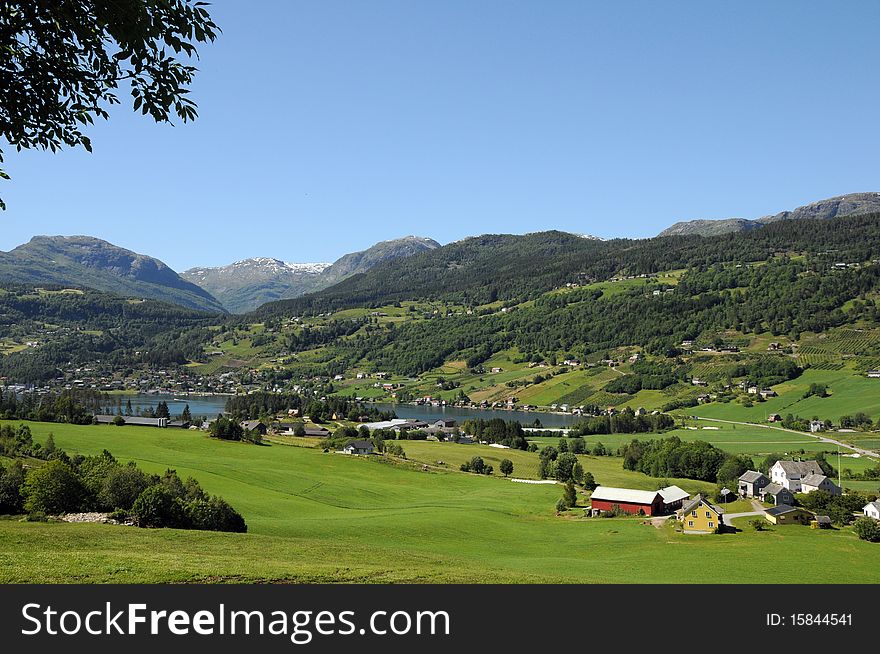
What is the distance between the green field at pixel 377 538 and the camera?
60.0 ft

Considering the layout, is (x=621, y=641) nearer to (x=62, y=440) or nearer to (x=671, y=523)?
(x=671, y=523)

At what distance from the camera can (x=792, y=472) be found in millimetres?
75250

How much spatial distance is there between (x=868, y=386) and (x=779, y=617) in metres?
154

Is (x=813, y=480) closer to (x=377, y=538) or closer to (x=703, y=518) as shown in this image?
(x=703, y=518)

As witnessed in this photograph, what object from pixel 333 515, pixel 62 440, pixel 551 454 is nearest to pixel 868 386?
pixel 551 454

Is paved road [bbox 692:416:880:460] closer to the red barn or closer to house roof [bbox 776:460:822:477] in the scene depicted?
house roof [bbox 776:460:822:477]

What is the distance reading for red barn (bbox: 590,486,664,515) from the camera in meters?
61.1

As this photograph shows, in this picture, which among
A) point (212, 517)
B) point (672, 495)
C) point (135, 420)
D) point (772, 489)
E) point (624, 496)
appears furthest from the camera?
point (135, 420)

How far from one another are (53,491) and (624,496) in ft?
153

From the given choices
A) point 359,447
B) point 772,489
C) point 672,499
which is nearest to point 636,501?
point 672,499

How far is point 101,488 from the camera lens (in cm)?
3516

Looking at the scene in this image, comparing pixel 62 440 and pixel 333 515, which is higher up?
pixel 62 440

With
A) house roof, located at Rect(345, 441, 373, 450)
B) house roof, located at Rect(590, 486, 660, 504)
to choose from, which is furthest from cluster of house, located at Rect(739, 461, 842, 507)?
house roof, located at Rect(345, 441, 373, 450)

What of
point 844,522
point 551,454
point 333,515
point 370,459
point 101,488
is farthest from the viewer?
point 551,454
